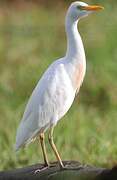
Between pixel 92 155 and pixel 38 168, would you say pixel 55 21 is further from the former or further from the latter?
pixel 38 168

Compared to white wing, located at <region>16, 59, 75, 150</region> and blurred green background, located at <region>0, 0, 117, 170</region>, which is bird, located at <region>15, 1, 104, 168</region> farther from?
blurred green background, located at <region>0, 0, 117, 170</region>

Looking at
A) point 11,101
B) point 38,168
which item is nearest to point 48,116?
point 38,168

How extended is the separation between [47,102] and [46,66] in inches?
236

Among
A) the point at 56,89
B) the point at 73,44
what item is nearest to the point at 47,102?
the point at 56,89

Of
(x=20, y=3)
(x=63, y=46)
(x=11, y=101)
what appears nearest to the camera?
(x=11, y=101)

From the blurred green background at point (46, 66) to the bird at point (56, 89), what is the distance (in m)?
1.80

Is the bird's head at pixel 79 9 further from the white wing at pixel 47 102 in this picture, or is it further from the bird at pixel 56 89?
the white wing at pixel 47 102

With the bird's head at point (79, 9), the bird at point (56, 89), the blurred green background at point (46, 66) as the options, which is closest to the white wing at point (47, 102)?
the bird at point (56, 89)

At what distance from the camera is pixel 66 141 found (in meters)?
10.0

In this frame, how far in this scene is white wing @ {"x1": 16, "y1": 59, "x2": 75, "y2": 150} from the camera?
7156mm

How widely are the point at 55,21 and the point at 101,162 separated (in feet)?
22.7

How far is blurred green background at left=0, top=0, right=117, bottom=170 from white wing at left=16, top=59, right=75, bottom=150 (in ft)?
5.90

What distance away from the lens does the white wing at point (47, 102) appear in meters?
7.16

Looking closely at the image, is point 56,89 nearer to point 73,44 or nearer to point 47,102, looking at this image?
point 47,102
